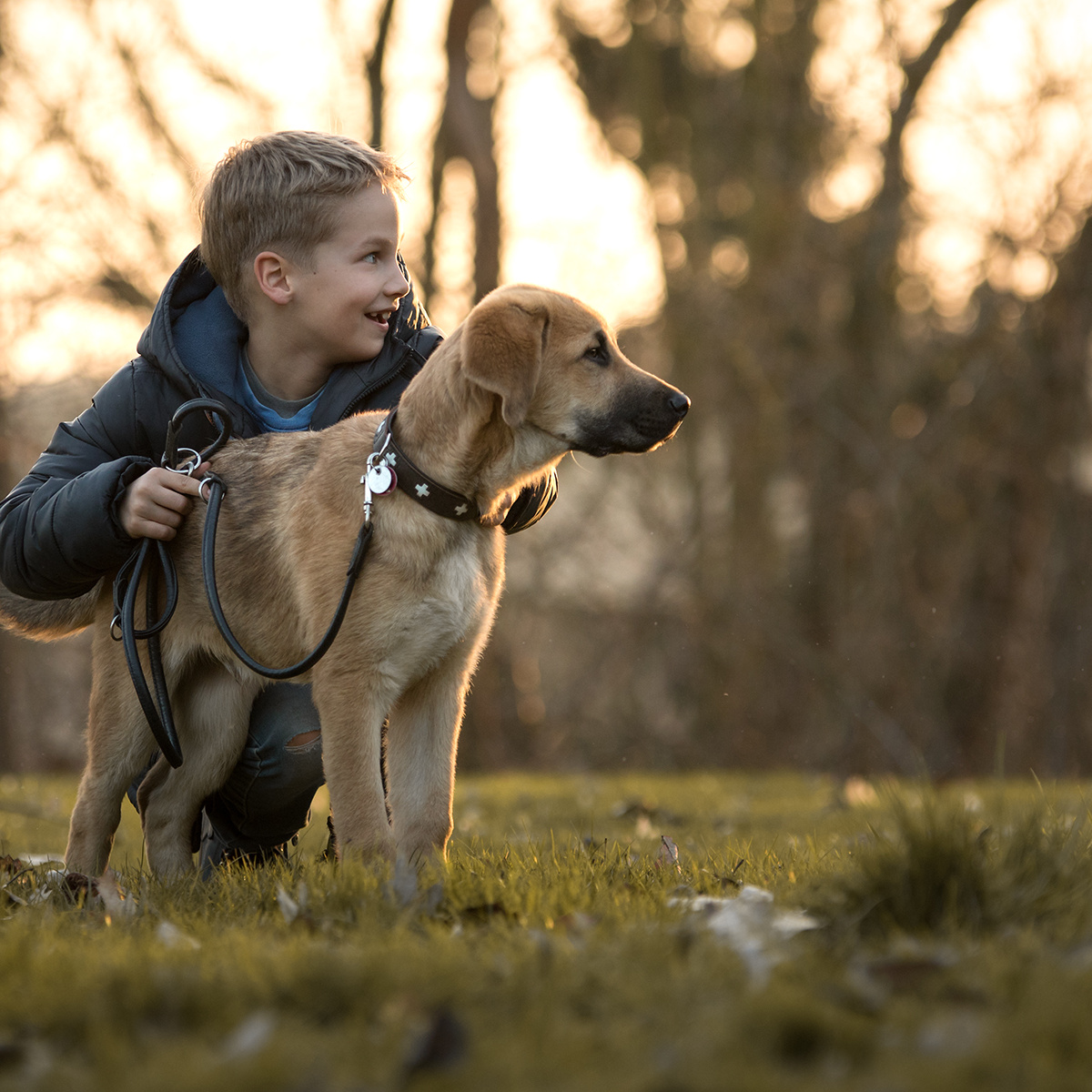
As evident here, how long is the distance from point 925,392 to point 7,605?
716cm

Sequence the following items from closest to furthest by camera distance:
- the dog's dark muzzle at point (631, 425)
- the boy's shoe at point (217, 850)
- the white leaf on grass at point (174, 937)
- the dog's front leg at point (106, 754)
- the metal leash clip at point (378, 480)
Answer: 1. the white leaf on grass at point (174, 937)
2. the metal leash clip at point (378, 480)
3. the dog's front leg at point (106, 754)
4. the dog's dark muzzle at point (631, 425)
5. the boy's shoe at point (217, 850)

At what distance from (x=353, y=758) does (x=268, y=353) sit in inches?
57.6

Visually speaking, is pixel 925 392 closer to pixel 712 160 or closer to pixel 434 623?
pixel 712 160

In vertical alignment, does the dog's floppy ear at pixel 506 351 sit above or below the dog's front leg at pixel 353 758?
above

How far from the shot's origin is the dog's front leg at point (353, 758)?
9.96 ft

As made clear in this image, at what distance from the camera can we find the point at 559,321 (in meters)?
3.56

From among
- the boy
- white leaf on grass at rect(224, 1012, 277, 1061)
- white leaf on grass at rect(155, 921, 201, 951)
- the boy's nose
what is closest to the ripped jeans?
the boy

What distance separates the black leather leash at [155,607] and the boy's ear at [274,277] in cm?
44

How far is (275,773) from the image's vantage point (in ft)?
12.1

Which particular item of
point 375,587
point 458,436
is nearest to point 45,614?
point 375,587

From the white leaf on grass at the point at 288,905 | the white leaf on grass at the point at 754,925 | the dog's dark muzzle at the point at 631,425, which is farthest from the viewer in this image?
the dog's dark muzzle at the point at 631,425

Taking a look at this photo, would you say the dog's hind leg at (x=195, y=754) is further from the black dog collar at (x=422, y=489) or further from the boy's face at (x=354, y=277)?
the boy's face at (x=354, y=277)

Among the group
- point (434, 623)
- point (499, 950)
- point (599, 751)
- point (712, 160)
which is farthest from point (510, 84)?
point (499, 950)

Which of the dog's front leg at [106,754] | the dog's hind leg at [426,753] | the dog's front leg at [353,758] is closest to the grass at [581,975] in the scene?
the dog's front leg at [353,758]
